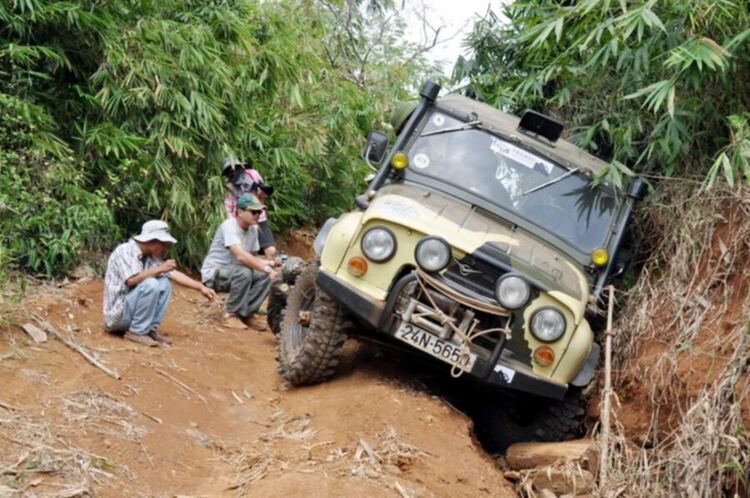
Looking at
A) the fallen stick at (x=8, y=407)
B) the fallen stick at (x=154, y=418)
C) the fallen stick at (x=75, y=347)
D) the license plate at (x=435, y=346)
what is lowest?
the fallen stick at (x=75, y=347)

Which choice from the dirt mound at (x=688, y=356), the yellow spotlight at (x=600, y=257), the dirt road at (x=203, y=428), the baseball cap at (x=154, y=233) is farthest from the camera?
the baseball cap at (x=154, y=233)

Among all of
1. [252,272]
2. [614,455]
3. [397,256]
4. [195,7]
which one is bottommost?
[252,272]

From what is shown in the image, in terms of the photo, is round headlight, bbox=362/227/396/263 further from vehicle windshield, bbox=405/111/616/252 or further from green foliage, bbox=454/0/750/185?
green foliage, bbox=454/0/750/185

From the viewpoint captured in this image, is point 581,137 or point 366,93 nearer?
point 581,137

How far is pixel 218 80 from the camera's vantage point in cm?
994

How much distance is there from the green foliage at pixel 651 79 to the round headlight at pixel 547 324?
51.8 inches

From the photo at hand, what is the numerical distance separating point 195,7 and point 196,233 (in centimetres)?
246

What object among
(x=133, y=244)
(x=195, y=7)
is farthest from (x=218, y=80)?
(x=133, y=244)

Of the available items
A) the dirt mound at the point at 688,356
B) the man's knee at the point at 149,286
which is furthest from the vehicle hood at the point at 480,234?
the man's knee at the point at 149,286

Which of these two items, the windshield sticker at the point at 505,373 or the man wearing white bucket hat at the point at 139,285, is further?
the man wearing white bucket hat at the point at 139,285

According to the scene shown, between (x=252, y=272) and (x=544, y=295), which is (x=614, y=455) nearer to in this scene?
(x=544, y=295)

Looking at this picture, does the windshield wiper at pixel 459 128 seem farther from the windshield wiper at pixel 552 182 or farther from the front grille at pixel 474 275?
the front grille at pixel 474 275

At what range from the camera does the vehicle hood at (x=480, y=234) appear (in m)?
5.87

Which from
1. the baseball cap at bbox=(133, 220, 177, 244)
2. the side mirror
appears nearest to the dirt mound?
the side mirror
